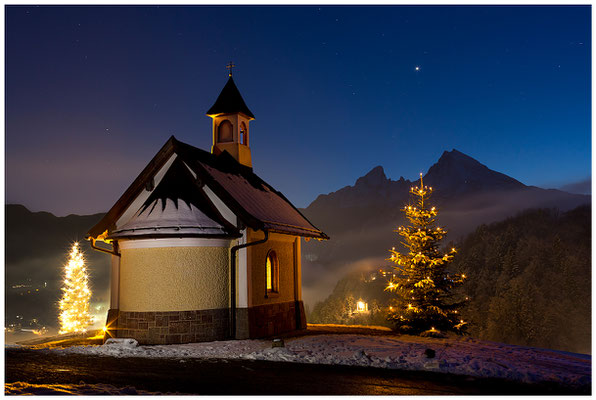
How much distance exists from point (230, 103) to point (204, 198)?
24.7 ft

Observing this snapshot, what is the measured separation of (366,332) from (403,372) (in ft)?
26.4

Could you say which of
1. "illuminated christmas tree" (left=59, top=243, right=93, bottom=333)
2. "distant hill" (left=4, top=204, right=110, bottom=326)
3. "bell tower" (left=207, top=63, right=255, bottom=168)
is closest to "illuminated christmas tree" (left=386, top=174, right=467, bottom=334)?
"bell tower" (left=207, top=63, right=255, bottom=168)

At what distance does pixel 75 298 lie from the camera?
33.6m

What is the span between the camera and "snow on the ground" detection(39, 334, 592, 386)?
10227 mm

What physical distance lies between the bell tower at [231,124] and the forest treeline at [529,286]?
A: 42.1 ft

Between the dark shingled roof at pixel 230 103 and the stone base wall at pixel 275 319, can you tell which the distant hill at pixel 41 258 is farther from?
the stone base wall at pixel 275 319

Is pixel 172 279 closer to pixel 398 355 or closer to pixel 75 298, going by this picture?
pixel 398 355

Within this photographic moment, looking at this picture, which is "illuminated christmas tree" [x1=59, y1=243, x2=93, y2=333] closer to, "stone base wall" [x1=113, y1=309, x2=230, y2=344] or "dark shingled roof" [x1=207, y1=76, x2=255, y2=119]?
"dark shingled roof" [x1=207, y1=76, x2=255, y2=119]

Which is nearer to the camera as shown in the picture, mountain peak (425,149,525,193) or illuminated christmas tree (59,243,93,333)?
illuminated christmas tree (59,243,93,333)

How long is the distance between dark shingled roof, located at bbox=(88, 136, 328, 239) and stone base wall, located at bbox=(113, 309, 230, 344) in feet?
8.03

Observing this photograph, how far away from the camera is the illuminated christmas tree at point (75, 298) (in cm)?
3234

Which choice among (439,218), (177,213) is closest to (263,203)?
(177,213)

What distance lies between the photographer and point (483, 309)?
44844 millimetres

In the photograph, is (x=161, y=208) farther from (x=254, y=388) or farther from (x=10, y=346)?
(x=254, y=388)
